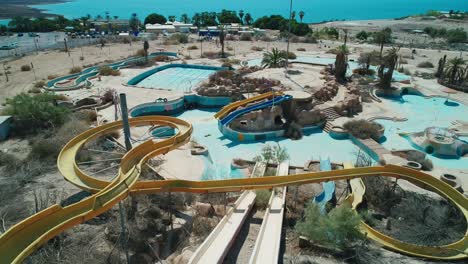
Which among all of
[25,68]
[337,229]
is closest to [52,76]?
[25,68]

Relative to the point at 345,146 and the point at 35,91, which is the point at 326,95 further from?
the point at 35,91

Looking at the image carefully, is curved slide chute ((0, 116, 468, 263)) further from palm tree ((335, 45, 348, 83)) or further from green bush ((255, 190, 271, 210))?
palm tree ((335, 45, 348, 83))

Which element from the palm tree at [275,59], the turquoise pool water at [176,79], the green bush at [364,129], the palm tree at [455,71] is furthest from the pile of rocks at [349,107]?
the turquoise pool water at [176,79]

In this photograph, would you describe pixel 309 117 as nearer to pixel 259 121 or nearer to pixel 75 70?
pixel 259 121

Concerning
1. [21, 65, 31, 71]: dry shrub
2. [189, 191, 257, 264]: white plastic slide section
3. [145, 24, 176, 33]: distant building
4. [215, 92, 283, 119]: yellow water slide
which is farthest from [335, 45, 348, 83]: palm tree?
[145, 24, 176, 33]: distant building

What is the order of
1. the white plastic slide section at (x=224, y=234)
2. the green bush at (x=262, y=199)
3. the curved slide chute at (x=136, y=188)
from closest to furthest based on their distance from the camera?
the curved slide chute at (x=136, y=188) → the white plastic slide section at (x=224, y=234) → the green bush at (x=262, y=199)

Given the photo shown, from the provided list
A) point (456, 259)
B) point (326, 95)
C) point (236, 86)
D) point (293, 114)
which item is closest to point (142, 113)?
point (236, 86)

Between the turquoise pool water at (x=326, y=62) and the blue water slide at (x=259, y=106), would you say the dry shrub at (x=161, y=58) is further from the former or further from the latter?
the blue water slide at (x=259, y=106)
